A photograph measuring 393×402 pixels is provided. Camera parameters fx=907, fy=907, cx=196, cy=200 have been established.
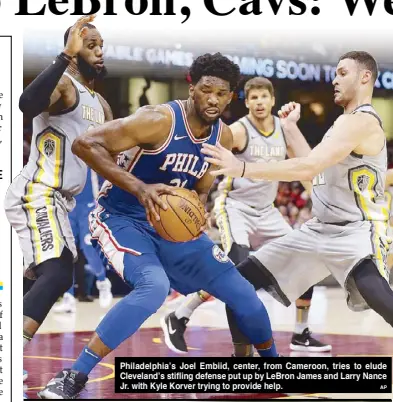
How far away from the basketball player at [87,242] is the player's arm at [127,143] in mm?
478

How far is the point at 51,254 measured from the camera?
5633 mm

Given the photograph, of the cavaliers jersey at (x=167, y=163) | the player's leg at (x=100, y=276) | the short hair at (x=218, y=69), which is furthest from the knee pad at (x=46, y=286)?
the player's leg at (x=100, y=276)

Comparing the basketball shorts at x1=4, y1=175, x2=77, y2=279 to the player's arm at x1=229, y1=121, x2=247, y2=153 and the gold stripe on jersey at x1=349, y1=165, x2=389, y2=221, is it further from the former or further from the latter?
the gold stripe on jersey at x1=349, y1=165, x2=389, y2=221

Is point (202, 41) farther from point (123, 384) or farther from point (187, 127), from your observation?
point (123, 384)

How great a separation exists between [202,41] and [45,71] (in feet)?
3.42

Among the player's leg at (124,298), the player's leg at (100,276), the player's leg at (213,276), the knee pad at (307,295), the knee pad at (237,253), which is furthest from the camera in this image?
the player's leg at (100,276)

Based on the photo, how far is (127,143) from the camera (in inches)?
216

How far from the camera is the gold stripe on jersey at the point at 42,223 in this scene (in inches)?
223

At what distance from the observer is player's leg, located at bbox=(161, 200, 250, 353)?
6680mm

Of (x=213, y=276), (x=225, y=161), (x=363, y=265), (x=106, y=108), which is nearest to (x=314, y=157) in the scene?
(x=225, y=161)

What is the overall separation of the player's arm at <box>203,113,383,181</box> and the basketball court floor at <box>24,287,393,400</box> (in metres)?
1.35

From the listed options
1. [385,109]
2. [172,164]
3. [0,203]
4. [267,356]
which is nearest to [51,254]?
[0,203]

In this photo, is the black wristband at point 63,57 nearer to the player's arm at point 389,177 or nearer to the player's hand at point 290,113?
the player's hand at point 290,113

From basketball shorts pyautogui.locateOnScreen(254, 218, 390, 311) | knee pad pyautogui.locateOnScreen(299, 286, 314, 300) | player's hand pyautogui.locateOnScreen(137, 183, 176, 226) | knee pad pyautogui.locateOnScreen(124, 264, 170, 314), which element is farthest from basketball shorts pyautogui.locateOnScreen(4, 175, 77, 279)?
knee pad pyautogui.locateOnScreen(299, 286, 314, 300)
